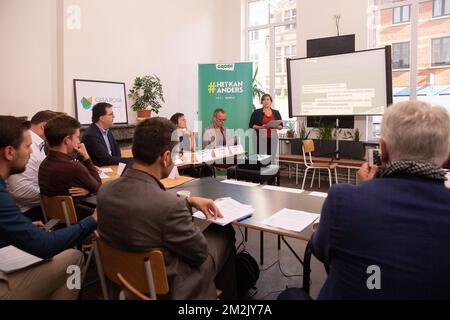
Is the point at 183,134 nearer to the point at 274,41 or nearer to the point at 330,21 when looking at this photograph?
the point at 330,21

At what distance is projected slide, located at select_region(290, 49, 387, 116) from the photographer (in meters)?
5.83

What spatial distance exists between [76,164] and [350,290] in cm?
210

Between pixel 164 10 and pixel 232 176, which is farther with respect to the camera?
pixel 164 10

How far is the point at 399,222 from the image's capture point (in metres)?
1.00

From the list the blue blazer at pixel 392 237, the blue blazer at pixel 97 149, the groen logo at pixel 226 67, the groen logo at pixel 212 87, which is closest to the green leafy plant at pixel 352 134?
the groen logo at pixel 226 67

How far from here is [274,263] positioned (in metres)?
3.16

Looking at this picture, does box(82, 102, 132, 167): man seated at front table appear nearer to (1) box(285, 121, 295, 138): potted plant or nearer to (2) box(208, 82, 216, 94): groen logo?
(2) box(208, 82, 216, 94): groen logo

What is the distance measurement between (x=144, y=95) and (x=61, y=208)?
4.10 metres

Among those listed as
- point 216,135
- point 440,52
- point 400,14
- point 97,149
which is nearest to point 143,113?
point 216,135

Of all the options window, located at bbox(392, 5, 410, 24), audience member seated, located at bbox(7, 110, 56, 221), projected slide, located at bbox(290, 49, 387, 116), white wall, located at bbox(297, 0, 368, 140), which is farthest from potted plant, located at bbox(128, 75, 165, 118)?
window, located at bbox(392, 5, 410, 24)

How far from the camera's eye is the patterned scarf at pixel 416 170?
1.05 metres
